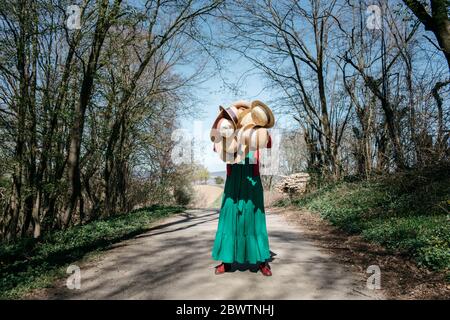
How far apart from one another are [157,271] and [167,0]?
11.2m

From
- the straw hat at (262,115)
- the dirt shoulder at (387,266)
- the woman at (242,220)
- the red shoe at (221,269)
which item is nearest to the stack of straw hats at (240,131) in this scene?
the straw hat at (262,115)

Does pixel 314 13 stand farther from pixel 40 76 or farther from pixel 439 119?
pixel 40 76

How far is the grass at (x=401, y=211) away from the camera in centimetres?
559

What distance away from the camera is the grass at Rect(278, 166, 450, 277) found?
559cm

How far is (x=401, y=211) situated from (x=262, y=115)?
551cm

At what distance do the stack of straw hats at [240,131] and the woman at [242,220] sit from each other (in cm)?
21

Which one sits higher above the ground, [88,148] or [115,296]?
[88,148]

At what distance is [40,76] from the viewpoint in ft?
39.5

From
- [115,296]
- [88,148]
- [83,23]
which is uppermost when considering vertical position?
[83,23]

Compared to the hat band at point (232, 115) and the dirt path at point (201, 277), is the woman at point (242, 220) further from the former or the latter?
the hat band at point (232, 115)

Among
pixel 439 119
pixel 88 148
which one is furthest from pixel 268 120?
pixel 88 148

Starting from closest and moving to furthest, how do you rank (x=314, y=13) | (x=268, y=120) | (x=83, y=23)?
1. (x=268, y=120)
2. (x=83, y=23)
3. (x=314, y=13)

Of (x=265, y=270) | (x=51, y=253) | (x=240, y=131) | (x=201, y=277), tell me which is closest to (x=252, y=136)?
(x=240, y=131)

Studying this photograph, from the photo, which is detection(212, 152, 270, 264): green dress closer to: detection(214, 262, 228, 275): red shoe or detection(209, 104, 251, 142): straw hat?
detection(214, 262, 228, 275): red shoe
